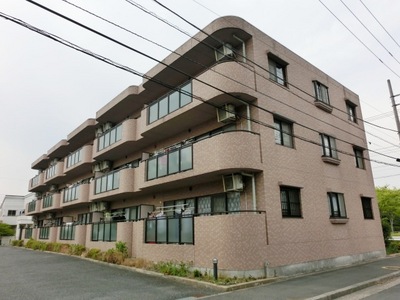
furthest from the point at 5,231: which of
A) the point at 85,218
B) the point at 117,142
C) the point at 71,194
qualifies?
the point at 117,142

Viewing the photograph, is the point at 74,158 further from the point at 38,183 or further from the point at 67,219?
the point at 38,183

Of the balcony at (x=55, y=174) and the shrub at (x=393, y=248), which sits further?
the balcony at (x=55, y=174)

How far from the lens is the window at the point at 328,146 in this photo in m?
14.8

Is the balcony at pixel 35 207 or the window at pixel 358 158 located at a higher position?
the window at pixel 358 158

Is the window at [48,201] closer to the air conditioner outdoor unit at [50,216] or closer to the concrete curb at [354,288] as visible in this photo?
the air conditioner outdoor unit at [50,216]

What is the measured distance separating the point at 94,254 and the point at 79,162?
9019 millimetres

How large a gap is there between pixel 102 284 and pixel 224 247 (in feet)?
14.5

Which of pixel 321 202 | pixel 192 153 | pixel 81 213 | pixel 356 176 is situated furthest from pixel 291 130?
pixel 81 213

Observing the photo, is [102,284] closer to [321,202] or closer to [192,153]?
[192,153]

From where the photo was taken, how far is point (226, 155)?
10.6m

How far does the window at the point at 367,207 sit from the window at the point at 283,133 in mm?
7390

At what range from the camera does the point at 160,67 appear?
1541cm

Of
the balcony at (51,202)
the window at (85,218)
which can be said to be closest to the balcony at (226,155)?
the window at (85,218)

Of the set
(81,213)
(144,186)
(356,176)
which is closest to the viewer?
(144,186)
